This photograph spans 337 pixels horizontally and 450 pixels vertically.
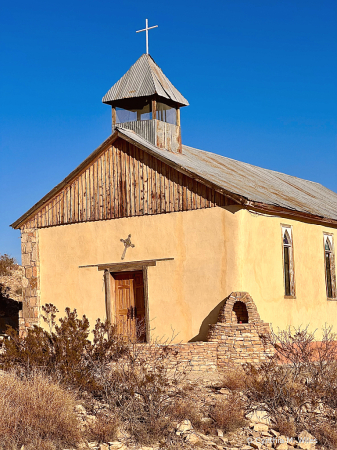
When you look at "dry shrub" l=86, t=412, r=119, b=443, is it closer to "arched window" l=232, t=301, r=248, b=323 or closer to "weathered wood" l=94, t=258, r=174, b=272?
"arched window" l=232, t=301, r=248, b=323

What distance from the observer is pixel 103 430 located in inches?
388

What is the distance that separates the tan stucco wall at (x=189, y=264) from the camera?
1560 cm

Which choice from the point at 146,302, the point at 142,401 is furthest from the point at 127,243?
the point at 142,401

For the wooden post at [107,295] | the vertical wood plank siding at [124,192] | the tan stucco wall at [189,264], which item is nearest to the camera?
the tan stucco wall at [189,264]

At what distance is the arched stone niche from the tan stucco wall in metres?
0.27

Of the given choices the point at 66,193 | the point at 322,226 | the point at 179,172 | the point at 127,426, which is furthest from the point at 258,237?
the point at 127,426

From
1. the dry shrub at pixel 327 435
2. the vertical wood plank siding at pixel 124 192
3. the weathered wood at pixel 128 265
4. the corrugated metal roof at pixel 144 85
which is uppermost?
the corrugated metal roof at pixel 144 85

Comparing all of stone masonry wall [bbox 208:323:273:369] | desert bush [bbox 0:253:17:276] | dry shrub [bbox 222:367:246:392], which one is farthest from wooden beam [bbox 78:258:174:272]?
desert bush [bbox 0:253:17:276]

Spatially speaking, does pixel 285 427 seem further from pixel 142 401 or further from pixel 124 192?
pixel 124 192

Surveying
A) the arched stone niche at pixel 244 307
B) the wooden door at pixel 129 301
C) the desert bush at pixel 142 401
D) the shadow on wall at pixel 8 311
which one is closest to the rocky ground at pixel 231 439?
the desert bush at pixel 142 401

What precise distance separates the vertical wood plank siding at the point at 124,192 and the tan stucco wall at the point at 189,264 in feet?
0.84

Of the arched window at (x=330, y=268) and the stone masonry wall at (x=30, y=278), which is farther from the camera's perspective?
the arched window at (x=330, y=268)

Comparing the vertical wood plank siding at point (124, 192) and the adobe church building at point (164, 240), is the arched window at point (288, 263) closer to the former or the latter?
the adobe church building at point (164, 240)

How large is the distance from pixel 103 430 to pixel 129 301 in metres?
7.41
